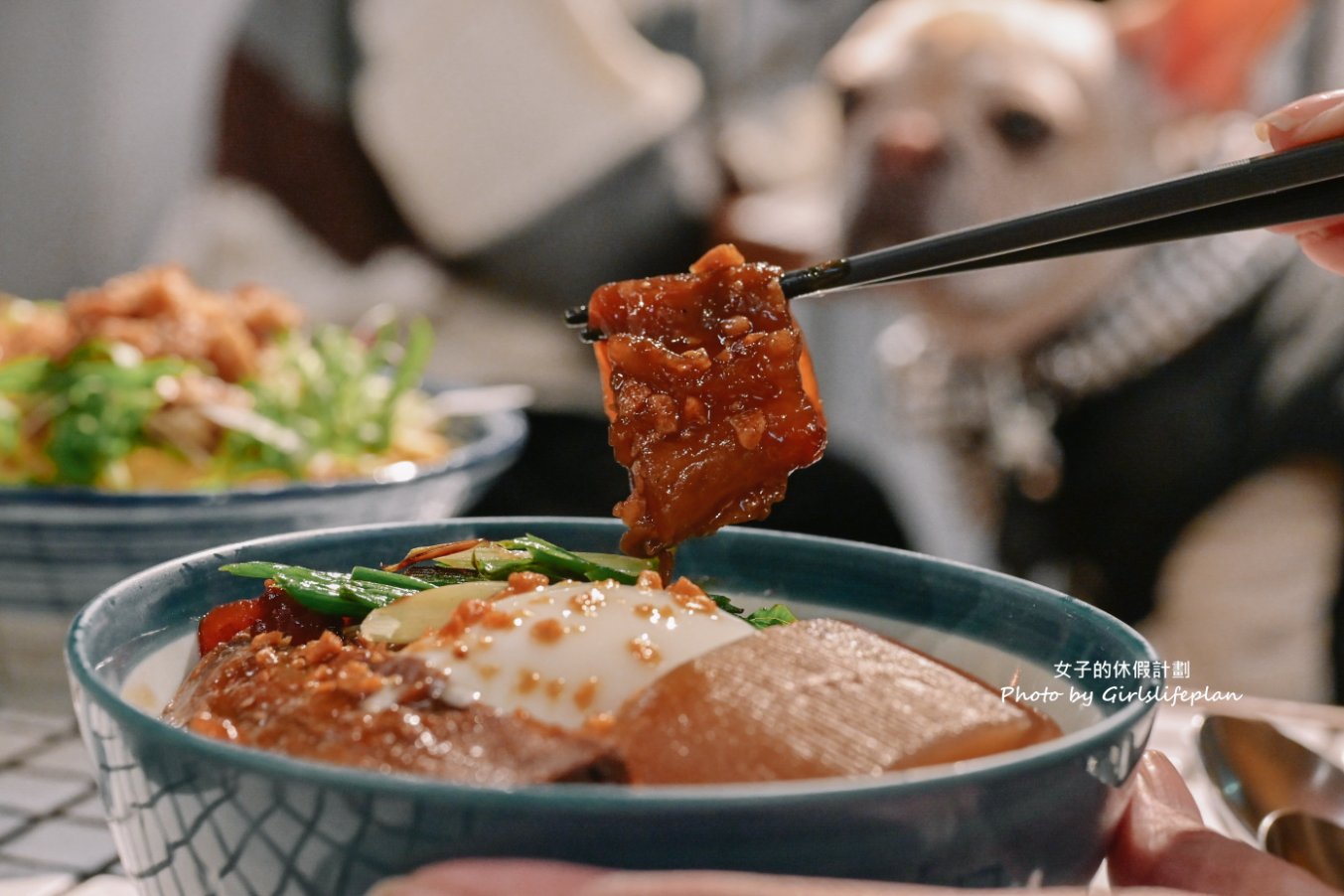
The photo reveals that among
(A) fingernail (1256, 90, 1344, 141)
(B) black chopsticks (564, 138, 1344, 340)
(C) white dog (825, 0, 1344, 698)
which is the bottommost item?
(C) white dog (825, 0, 1344, 698)

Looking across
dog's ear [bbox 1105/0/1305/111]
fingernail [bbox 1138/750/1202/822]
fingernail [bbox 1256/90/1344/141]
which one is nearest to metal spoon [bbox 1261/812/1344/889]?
fingernail [bbox 1138/750/1202/822]

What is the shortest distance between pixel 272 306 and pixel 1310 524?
295cm

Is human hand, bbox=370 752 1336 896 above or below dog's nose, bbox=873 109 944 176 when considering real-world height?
below

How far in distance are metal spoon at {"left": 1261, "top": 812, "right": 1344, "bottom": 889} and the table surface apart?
0.09 feet

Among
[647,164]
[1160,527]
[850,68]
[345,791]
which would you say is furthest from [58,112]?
[345,791]

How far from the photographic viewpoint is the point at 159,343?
188cm

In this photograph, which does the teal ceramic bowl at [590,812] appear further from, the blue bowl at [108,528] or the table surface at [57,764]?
the blue bowl at [108,528]

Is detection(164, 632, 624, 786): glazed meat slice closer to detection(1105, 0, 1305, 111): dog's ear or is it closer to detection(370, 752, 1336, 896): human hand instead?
detection(370, 752, 1336, 896): human hand

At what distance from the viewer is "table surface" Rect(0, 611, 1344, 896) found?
0.98 meters

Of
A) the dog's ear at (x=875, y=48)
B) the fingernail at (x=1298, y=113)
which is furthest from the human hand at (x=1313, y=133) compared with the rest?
the dog's ear at (x=875, y=48)

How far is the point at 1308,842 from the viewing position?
0.97m

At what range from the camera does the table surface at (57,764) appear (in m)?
0.98

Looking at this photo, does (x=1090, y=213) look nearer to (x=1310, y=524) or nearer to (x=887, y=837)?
(x=887, y=837)

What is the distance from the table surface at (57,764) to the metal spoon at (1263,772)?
2cm
